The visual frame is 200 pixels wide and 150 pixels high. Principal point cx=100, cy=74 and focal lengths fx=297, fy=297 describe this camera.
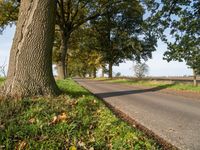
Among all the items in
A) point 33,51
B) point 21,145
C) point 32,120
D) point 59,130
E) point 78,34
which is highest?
point 78,34

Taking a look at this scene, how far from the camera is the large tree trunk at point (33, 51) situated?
29.0ft

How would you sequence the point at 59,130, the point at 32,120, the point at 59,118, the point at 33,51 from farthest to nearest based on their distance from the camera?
the point at 33,51
the point at 59,118
the point at 32,120
the point at 59,130

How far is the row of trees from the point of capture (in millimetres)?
9016

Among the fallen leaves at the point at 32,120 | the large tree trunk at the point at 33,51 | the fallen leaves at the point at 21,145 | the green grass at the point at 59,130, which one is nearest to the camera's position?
the fallen leaves at the point at 21,145

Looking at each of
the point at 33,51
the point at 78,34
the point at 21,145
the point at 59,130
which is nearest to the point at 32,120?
the point at 59,130

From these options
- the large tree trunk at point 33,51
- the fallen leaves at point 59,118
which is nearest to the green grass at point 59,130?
the fallen leaves at point 59,118

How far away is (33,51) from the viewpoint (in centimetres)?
912

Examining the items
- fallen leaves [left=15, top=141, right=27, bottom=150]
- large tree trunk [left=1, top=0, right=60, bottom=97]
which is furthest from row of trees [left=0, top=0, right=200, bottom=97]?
fallen leaves [left=15, top=141, right=27, bottom=150]

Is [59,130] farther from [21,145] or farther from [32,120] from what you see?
[21,145]

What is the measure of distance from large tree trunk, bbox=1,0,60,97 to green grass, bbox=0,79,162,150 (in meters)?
1.45

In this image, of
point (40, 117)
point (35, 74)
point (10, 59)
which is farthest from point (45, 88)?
point (40, 117)

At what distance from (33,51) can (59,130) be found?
4.05 meters

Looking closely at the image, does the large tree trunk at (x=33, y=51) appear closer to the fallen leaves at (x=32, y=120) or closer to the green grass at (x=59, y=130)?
the green grass at (x=59, y=130)

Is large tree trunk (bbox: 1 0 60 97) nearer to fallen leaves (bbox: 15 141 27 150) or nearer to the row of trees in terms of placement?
the row of trees
